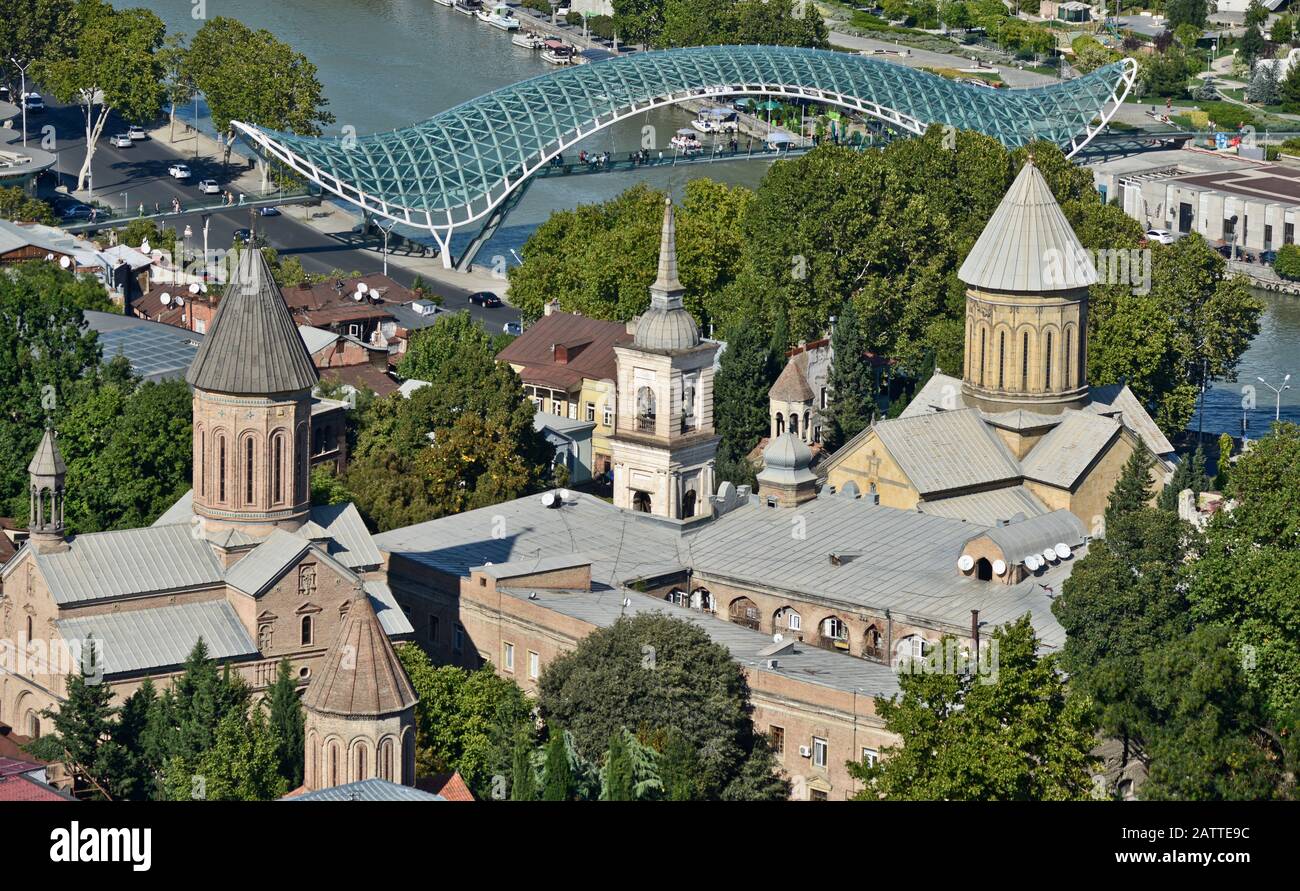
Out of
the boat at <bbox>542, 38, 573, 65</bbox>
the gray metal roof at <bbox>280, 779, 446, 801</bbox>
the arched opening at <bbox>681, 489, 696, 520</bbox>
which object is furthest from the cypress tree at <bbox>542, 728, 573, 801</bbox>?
the boat at <bbox>542, 38, 573, 65</bbox>

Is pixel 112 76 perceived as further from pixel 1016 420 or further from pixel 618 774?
pixel 618 774

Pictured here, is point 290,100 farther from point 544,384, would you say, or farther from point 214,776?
point 214,776

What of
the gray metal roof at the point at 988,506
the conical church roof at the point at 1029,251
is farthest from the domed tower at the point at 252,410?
the conical church roof at the point at 1029,251

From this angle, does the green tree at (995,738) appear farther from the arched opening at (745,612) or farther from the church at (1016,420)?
the church at (1016,420)

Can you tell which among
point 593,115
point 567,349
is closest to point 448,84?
point 593,115

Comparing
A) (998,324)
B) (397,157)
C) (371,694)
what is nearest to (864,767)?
(371,694)
